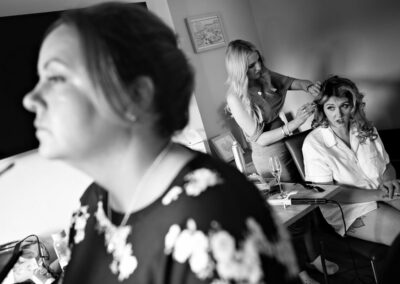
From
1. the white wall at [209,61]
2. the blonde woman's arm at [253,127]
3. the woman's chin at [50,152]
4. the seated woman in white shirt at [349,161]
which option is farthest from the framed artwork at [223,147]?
the woman's chin at [50,152]

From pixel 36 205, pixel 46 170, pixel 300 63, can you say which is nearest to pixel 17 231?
pixel 36 205

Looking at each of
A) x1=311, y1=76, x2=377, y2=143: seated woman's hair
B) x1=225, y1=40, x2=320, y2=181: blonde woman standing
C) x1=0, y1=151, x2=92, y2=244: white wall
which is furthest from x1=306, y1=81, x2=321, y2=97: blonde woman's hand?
x1=0, y1=151, x2=92, y2=244: white wall

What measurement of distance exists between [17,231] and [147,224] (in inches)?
73.3

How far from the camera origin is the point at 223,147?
11.1 feet

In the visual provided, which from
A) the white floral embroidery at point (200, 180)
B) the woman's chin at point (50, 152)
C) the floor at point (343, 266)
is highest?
the woman's chin at point (50, 152)

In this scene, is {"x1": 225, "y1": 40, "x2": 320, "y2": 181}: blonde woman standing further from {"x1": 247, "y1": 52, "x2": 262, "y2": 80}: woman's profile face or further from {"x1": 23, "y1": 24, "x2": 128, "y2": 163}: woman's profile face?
{"x1": 23, "y1": 24, "x2": 128, "y2": 163}: woman's profile face

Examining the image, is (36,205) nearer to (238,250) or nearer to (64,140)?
(64,140)

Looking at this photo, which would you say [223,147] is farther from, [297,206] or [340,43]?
[297,206]

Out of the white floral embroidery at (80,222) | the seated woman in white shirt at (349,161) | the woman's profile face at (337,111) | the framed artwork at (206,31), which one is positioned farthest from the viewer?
the framed artwork at (206,31)

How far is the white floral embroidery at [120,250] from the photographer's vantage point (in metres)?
0.57

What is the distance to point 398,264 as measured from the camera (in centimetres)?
98

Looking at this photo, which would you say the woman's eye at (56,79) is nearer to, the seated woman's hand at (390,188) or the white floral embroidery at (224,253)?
the white floral embroidery at (224,253)

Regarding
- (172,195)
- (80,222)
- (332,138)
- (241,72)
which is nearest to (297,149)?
(332,138)

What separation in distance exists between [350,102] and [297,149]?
422mm
